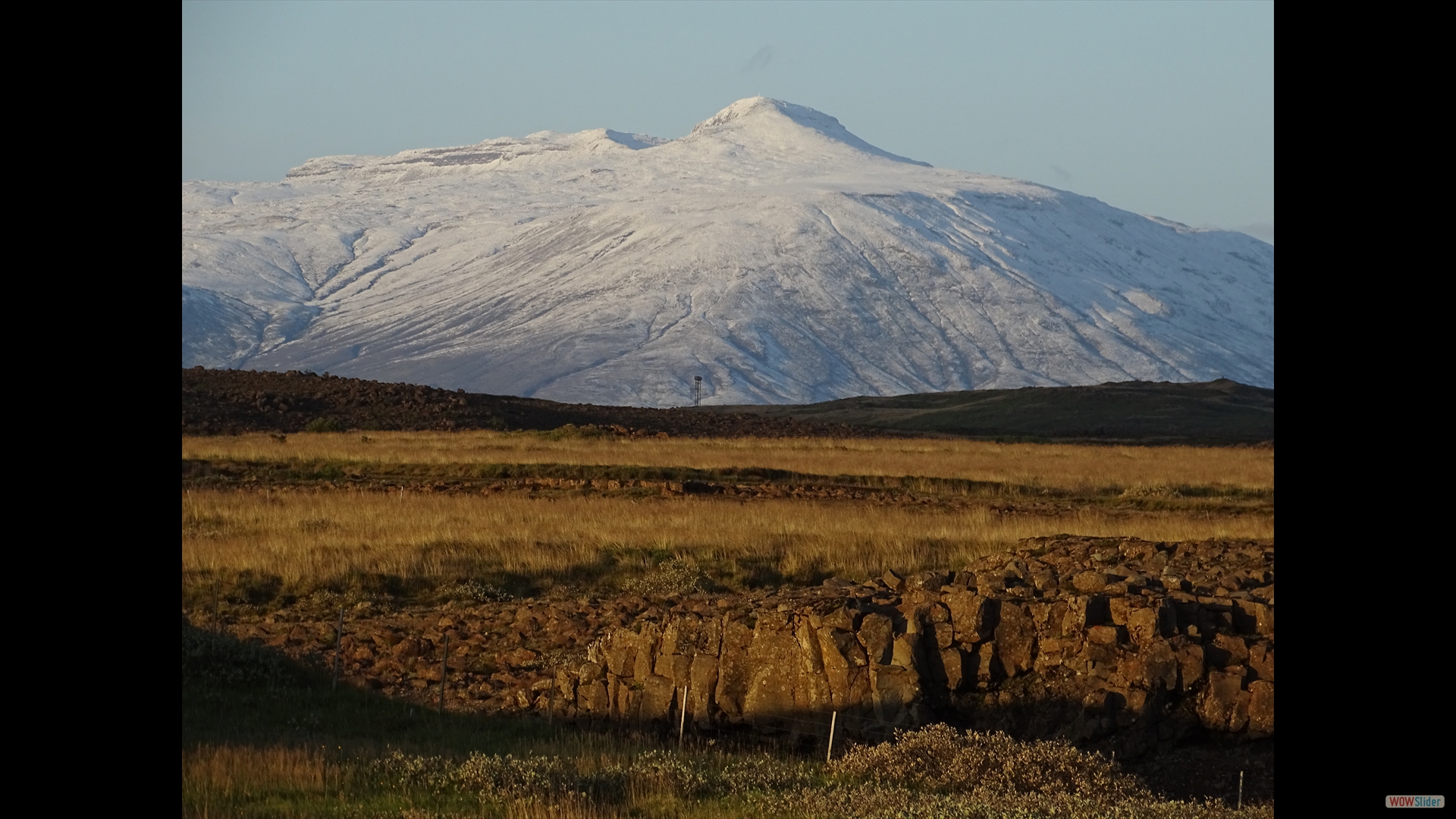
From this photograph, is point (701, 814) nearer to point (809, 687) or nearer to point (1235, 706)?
point (809, 687)

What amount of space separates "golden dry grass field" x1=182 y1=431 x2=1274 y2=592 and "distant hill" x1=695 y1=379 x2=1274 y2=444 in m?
46.1

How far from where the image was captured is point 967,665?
54.2 ft

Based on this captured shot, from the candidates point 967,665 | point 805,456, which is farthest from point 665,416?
point 967,665

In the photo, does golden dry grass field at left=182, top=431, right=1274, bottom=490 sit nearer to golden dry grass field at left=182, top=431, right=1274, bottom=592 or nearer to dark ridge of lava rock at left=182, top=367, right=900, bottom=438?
golden dry grass field at left=182, top=431, right=1274, bottom=592

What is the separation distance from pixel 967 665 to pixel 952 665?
24 cm

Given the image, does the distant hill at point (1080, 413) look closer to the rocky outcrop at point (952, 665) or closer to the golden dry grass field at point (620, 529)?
the golden dry grass field at point (620, 529)

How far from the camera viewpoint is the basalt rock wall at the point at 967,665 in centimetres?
1570

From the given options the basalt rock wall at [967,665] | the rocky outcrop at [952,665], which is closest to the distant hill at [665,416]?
the rocky outcrop at [952,665]

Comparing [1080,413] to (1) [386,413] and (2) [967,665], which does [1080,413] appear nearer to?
(1) [386,413]
